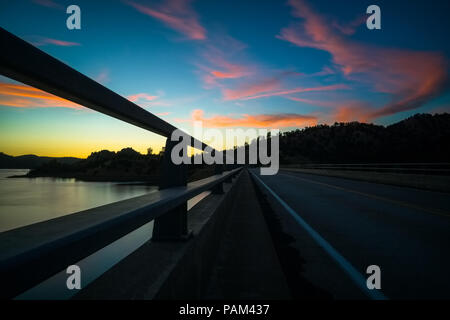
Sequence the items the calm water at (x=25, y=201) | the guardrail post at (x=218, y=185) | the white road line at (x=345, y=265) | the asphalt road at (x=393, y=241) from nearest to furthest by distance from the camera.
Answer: the calm water at (x=25, y=201) → the white road line at (x=345, y=265) → the asphalt road at (x=393, y=241) → the guardrail post at (x=218, y=185)

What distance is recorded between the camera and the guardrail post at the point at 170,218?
2406 millimetres

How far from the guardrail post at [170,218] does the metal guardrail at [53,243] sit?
1.07 metres

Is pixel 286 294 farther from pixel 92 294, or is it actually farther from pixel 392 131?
pixel 392 131

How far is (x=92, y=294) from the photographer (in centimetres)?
145

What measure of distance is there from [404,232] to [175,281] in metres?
5.37

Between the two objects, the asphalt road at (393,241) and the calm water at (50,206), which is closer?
the calm water at (50,206)

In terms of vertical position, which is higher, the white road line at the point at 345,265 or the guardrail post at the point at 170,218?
the guardrail post at the point at 170,218

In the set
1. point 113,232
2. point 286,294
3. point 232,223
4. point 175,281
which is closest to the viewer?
point 113,232

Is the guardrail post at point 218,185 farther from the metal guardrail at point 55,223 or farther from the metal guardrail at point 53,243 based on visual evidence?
the metal guardrail at point 53,243

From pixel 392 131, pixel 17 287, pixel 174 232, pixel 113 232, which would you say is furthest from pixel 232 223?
pixel 392 131

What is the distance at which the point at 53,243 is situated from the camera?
83 cm

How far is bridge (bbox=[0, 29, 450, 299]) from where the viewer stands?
0.88 m

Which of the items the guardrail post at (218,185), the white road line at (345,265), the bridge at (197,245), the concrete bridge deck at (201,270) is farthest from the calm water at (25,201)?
the guardrail post at (218,185)

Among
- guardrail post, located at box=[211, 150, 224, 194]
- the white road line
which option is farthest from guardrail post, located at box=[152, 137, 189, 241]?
guardrail post, located at box=[211, 150, 224, 194]
